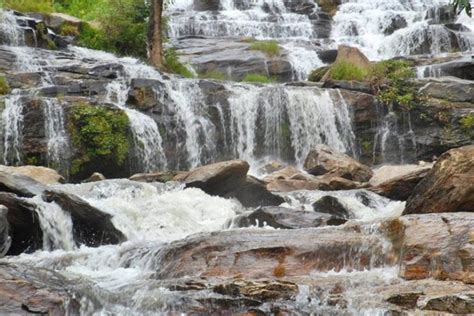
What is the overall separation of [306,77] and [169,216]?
14562mm

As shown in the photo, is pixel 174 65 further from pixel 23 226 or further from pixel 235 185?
pixel 23 226

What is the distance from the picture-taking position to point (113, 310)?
6566mm

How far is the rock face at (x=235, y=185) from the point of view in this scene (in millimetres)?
13711

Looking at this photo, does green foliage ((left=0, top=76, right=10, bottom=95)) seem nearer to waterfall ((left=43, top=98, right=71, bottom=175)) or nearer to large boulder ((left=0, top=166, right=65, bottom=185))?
waterfall ((left=43, top=98, right=71, bottom=175))

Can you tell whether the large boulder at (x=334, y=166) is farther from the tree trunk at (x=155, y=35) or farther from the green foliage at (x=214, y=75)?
the tree trunk at (x=155, y=35)

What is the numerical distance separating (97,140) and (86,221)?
275 inches

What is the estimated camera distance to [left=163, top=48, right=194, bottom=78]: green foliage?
950 inches

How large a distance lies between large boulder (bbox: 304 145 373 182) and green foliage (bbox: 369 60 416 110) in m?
4.37

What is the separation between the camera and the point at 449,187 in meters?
9.66

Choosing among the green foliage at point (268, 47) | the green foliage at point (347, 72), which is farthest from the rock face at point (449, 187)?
the green foliage at point (268, 47)

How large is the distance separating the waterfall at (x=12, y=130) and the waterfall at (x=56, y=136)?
655 mm

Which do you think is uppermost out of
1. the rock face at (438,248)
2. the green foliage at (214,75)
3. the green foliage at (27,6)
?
the green foliage at (27,6)

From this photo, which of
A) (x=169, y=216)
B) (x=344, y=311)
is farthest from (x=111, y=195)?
(x=344, y=311)

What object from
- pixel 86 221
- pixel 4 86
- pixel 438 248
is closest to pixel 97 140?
pixel 4 86
